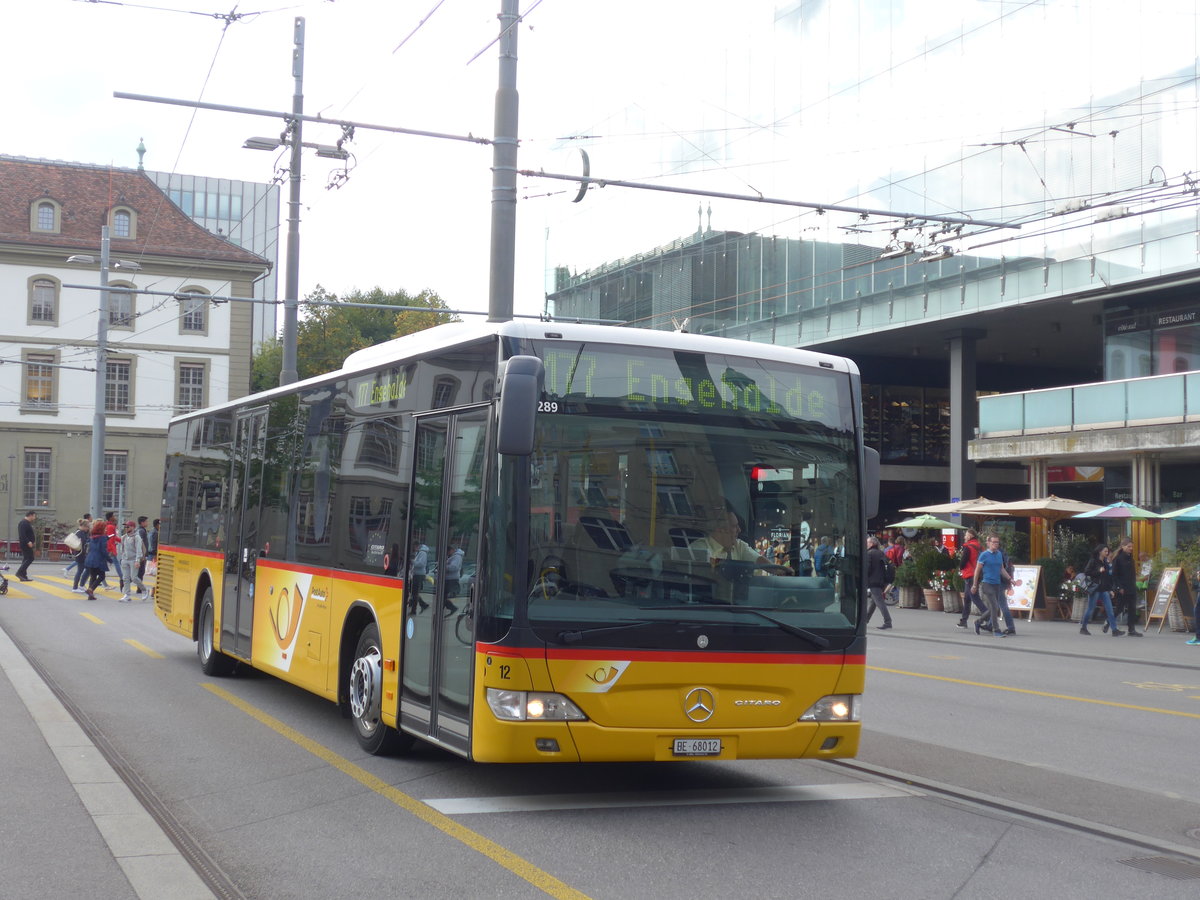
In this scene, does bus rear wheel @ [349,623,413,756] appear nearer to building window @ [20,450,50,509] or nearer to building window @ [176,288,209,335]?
building window @ [176,288,209,335]

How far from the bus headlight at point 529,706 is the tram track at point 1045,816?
238 centimetres

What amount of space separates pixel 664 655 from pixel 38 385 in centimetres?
5751

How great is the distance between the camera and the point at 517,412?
273 inches

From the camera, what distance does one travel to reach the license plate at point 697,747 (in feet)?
24.3

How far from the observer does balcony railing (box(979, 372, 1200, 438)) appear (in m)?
31.4

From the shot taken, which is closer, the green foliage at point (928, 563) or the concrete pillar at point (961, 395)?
the green foliage at point (928, 563)

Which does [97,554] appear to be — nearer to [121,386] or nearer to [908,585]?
[908,585]

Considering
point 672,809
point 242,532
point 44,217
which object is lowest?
point 672,809

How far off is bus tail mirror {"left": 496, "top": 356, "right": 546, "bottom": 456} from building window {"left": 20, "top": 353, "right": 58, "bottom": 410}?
5685cm

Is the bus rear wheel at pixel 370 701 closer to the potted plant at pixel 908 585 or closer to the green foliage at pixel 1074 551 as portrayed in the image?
the green foliage at pixel 1074 551

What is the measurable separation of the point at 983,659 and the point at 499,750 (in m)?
13.3

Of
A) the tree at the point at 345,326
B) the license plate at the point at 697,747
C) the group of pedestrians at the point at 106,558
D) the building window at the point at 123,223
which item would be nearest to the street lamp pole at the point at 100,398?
the group of pedestrians at the point at 106,558

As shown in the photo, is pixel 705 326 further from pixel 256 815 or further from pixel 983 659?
pixel 256 815

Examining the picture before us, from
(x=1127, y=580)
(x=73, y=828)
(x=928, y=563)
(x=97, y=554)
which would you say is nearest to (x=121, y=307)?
(x=97, y=554)
